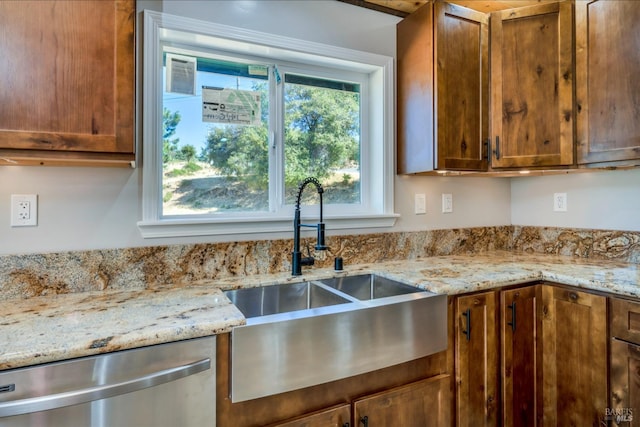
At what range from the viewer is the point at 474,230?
232 cm

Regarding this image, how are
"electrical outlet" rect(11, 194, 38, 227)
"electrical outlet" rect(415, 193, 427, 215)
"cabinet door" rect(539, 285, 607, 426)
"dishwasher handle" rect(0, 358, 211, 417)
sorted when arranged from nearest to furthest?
"dishwasher handle" rect(0, 358, 211, 417) → "electrical outlet" rect(11, 194, 38, 227) → "cabinet door" rect(539, 285, 607, 426) → "electrical outlet" rect(415, 193, 427, 215)

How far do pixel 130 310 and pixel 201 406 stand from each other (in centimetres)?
39

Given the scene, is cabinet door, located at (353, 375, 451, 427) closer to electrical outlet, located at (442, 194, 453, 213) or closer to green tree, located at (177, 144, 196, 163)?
electrical outlet, located at (442, 194, 453, 213)

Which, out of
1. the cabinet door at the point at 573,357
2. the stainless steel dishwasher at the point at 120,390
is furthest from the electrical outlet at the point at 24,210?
the cabinet door at the point at 573,357

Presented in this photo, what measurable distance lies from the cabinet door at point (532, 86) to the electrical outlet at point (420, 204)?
0.43m

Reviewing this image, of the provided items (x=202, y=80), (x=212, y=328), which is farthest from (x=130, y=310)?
(x=202, y=80)

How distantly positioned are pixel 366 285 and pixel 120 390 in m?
1.12

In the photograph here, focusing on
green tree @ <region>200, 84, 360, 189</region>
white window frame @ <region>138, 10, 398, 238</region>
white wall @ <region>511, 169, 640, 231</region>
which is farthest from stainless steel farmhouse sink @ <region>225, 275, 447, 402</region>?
white wall @ <region>511, 169, 640, 231</region>

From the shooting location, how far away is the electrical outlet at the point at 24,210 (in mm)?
1312

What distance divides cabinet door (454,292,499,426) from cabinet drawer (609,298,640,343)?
42 centimetres

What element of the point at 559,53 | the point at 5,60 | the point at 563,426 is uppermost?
the point at 559,53

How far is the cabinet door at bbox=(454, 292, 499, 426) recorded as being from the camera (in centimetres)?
145

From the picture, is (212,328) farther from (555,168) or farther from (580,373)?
(555,168)

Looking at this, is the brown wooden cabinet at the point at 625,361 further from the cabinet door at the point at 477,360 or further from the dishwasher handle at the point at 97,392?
the dishwasher handle at the point at 97,392
